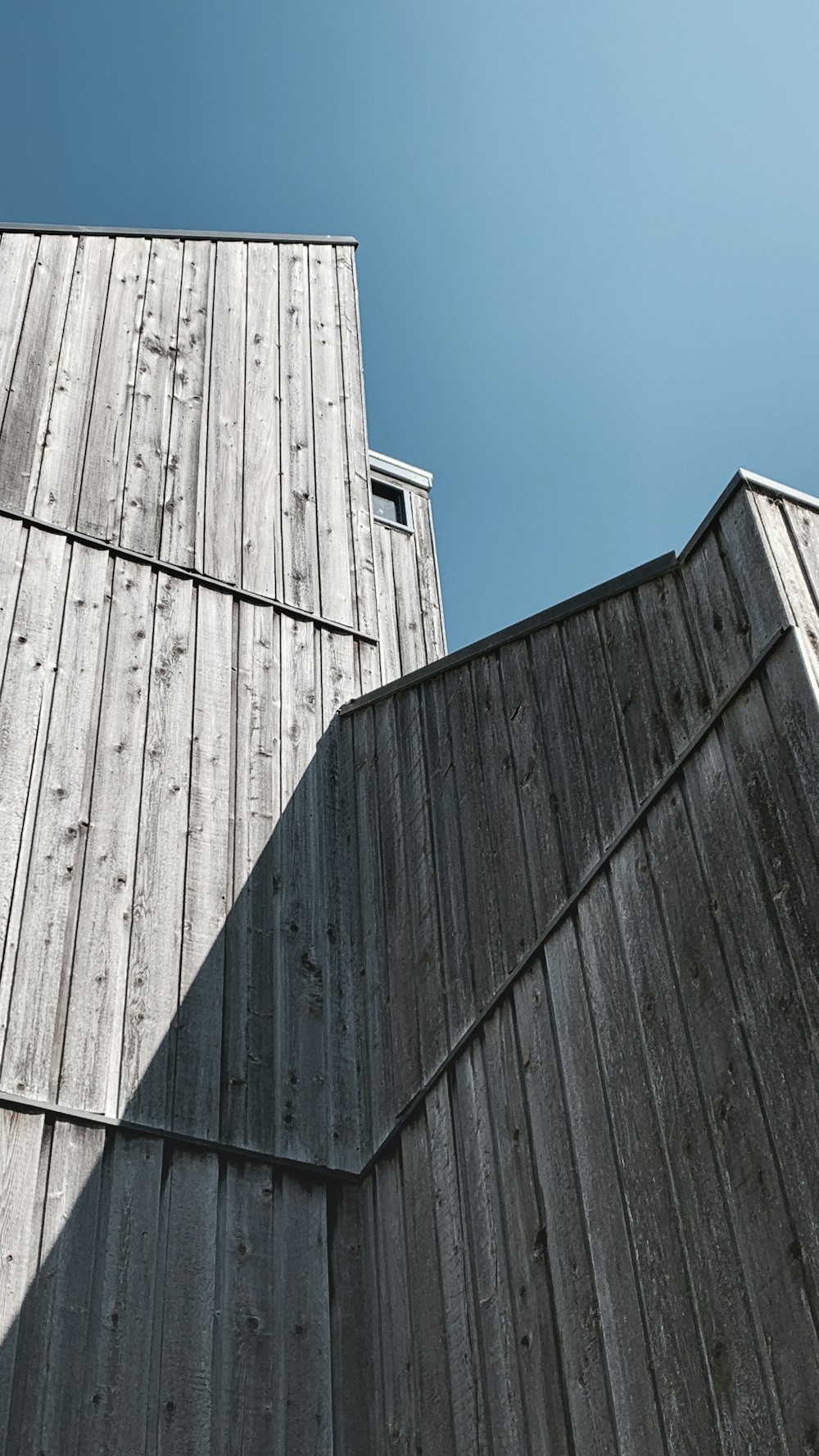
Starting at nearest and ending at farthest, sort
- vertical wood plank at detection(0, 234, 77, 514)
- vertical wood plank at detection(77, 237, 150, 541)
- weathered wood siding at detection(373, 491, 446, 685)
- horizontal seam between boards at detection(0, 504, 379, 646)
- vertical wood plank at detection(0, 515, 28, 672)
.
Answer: vertical wood plank at detection(0, 515, 28, 672) < horizontal seam between boards at detection(0, 504, 379, 646) < vertical wood plank at detection(0, 234, 77, 514) < vertical wood plank at detection(77, 237, 150, 541) < weathered wood siding at detection(373, 491, 446, 685)

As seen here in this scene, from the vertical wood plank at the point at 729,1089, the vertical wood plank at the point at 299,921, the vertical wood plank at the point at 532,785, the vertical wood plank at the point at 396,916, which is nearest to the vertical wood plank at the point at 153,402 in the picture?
the vertical wood plank at the point at 299,921

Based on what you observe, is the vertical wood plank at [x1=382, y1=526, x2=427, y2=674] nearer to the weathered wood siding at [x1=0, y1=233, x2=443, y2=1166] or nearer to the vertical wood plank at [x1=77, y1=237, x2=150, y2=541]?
the weathered wood siding at [x1=0, y1=233, x2=443, y2=1166]

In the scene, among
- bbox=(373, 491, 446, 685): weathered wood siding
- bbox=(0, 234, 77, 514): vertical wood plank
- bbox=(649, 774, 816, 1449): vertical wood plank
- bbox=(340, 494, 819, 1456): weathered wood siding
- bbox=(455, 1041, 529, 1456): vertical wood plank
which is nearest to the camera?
bbox=(649, 774, 816, 1449): vertical wood plank

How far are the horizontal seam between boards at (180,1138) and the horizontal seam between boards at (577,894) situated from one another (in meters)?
0.13

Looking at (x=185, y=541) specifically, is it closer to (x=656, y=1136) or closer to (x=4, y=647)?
(x=4, y=647)

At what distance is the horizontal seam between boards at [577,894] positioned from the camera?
140 inches

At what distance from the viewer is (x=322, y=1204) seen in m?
4.56

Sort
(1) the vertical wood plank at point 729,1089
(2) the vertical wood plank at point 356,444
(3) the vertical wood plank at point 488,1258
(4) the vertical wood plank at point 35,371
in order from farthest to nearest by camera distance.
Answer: (2) the vertical wood plank at point 356,444, (4) the vertical wood plank at point 35,371, (3) the vertical wood plank at point 488,1258, (1) the vertical wood plank at point 729,1089

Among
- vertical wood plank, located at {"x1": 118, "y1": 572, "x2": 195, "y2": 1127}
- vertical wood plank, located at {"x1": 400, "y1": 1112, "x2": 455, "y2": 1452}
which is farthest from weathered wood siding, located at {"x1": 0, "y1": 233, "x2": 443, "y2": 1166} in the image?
vertical wood plank, located at {"x1": 400, "y1": 1112, "x2": 455, "y2": 1452}

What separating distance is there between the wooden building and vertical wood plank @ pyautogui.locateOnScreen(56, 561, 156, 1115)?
1cm

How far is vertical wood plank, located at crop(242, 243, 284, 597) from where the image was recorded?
625 cm

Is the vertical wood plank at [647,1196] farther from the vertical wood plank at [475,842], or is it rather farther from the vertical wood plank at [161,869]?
the vertical wood plank at [161,869]

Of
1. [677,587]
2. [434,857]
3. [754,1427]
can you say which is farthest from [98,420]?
[754,1427]

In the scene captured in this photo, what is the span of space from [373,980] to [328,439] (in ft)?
10.1
